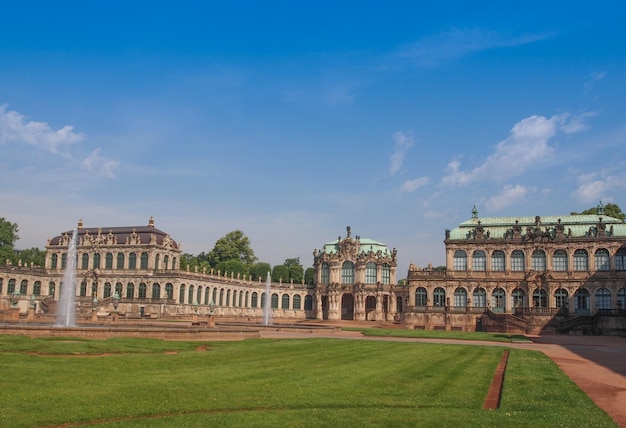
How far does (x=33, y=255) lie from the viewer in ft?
428

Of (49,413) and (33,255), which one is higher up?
(33,255)

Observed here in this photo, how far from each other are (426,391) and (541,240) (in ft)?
239

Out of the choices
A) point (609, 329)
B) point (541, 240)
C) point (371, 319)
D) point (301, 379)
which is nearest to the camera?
point (301, 379)

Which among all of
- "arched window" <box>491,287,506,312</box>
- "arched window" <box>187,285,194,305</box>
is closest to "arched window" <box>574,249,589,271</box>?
"arched window" <box>491,287,506,312</box>

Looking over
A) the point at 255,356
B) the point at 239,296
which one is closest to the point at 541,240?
the point at 239,296

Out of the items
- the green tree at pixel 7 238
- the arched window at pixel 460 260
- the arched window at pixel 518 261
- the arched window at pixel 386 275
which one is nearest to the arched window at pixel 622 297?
the arched window at pixel 518 261

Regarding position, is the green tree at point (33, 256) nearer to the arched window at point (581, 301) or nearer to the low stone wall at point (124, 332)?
the low stone wall at point (124, 332)

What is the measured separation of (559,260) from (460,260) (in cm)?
1384

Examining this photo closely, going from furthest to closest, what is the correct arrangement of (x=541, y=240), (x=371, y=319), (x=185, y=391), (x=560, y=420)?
(x=371, y=319)
(x=541, y=240)
(x=185, y=391)
(x=560, y=420)

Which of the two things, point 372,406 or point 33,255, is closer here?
point 372,406

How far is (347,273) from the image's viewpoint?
378 ft

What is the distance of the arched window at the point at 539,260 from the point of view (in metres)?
86.1

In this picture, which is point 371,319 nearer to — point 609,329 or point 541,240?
point 541,240

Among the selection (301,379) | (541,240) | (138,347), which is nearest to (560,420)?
(301,379)
